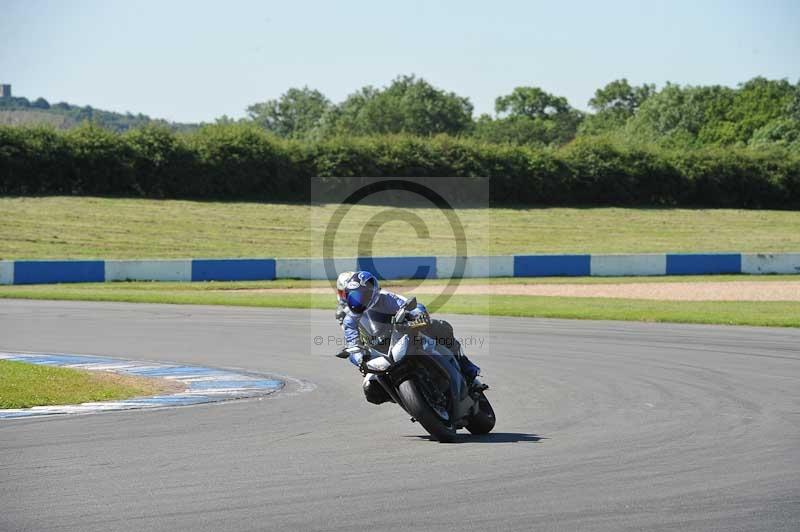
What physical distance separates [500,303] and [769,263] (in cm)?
1523

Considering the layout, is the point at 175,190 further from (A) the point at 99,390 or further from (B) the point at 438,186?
(A) the point at 99,390

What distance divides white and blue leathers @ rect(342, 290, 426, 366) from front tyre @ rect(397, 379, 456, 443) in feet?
1.81

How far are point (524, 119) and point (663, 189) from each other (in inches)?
3079

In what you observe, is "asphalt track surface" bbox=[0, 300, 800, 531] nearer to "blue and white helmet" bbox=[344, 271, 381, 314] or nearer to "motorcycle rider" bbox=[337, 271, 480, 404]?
"motorcycle rider" bbox=[337, 271, 480, 404]

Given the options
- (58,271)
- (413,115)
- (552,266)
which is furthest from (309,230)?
(413,115)

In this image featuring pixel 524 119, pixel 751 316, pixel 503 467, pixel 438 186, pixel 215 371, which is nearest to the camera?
pixel 503 467

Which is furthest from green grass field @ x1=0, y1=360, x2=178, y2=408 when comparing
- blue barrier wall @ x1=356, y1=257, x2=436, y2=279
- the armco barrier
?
blue barrier wall @ x1=356, y1=257, x2=436, y2=279

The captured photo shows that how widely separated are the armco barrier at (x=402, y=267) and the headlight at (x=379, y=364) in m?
24.8

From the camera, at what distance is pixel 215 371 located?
15086mm

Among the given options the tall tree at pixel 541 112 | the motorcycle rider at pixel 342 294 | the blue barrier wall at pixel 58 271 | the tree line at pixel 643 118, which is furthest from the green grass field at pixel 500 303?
the tall tree at pixel 541 112

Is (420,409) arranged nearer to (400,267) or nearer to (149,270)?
(400,267)

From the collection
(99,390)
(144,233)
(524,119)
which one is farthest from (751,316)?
(524,119)

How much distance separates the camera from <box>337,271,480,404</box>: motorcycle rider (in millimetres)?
9578

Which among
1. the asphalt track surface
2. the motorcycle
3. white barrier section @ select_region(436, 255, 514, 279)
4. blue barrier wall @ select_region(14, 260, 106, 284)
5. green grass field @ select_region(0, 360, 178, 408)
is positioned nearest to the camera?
the asphalt track surface
